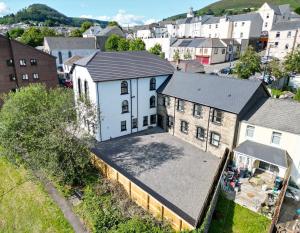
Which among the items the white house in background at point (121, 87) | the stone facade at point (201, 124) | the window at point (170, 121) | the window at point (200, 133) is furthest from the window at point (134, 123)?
A: the window at point (200, 133)

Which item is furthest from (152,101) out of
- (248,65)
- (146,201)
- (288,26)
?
(288,26)

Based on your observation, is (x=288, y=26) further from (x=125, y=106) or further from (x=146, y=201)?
(x=146, y=201)

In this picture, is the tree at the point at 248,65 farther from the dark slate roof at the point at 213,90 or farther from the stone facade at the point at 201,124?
the stone facade at the point at 201,124

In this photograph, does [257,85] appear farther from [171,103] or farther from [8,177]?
[8,177]

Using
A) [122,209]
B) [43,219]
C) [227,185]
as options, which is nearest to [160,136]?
[227,185]

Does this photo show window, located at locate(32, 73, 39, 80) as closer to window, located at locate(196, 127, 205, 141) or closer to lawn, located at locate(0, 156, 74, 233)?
lawn, located at locate(0, 156, 74, 233)

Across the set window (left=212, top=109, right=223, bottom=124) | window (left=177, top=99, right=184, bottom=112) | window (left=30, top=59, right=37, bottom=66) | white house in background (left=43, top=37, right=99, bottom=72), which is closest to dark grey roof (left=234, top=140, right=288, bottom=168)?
window (left=212, top=109, right=223, bottom=124)
